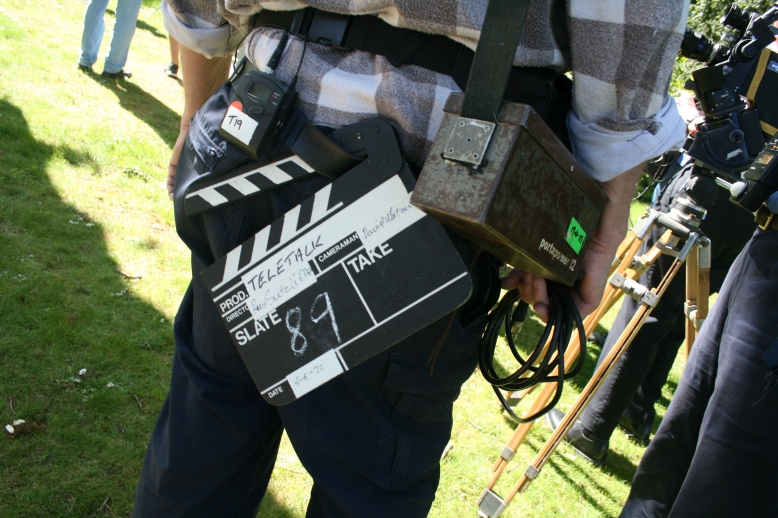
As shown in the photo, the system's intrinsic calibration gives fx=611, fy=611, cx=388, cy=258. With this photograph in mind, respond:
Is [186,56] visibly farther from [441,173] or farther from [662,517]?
[662,517]

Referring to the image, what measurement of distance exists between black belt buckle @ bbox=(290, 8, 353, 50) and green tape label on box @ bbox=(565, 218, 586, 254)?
0.52 m

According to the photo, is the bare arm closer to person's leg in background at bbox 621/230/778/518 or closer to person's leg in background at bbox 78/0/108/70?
person's leg in background at bbox 621/230/778/518

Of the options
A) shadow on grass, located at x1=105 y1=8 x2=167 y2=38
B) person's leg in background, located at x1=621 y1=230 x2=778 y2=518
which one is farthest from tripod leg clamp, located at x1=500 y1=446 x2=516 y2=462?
shadow on grass, located at x1=105 y1=8 x2=167 y2=38

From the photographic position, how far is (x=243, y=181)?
118 centimetres

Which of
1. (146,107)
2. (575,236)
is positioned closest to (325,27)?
(575,236)

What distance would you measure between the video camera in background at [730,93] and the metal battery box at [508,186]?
1.20m

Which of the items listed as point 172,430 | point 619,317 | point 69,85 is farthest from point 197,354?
point 69,85

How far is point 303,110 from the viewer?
1.17 m

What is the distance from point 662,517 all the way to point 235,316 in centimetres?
180

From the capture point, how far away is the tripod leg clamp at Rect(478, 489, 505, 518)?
7.93ft

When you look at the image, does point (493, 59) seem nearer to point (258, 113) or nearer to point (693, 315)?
point (258, 113)

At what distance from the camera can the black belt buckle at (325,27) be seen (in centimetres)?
112

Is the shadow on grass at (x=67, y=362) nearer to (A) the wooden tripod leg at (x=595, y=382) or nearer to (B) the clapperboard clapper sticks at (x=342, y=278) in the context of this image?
(B) the clapperboard clapper sticks at (x=342, y=278)

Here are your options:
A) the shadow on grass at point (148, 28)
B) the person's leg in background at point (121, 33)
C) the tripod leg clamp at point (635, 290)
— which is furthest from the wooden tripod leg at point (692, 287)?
the shadow on grass at point (148, 28)
